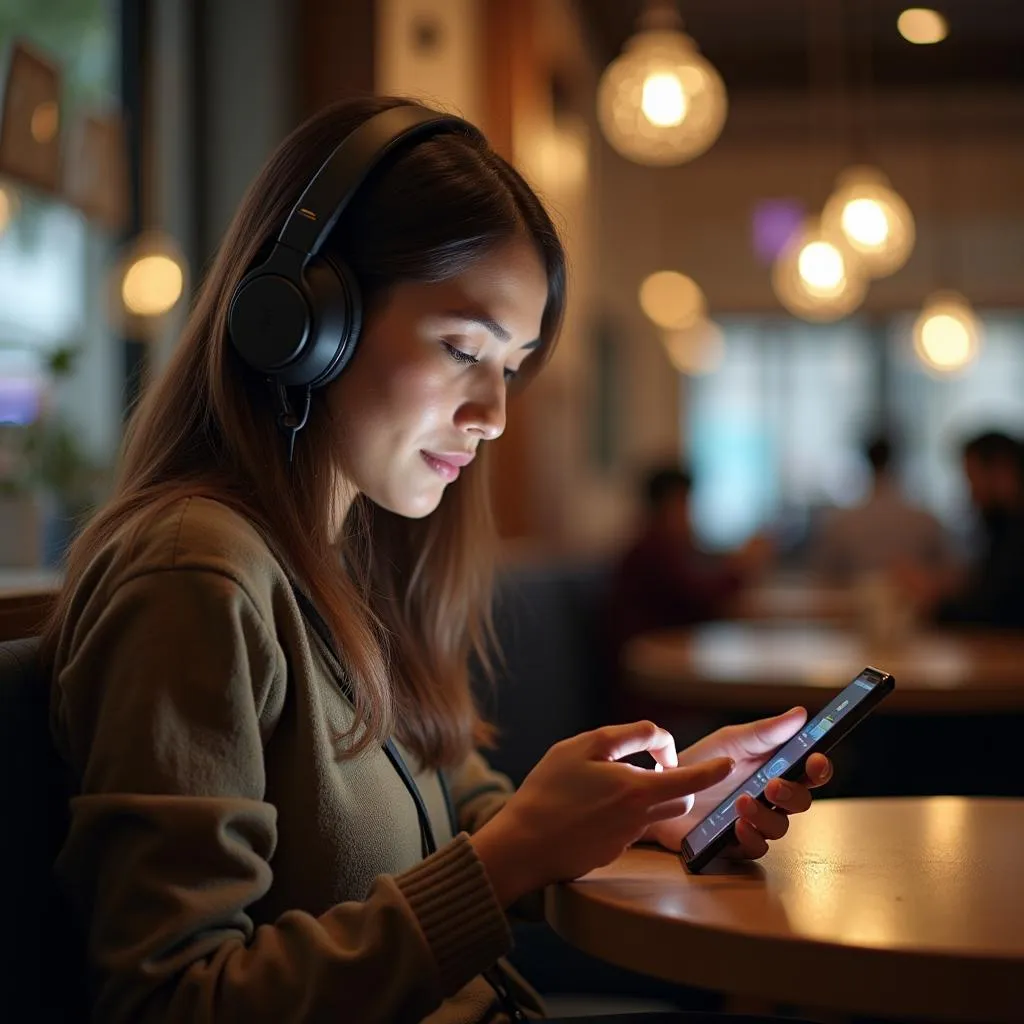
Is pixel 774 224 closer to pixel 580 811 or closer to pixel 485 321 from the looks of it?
pixel 485 321

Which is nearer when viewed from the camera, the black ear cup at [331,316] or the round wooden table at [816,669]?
the black ear cup at [331,316]

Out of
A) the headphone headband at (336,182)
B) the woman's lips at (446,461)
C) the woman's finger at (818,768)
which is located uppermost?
the headphone headband at (336,182)

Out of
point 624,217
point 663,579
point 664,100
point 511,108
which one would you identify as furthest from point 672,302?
point 664,100

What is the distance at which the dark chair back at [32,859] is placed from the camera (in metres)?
0.96

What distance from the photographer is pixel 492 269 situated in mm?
1224

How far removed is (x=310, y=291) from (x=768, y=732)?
1.80 feet

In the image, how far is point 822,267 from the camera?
402 centimetres

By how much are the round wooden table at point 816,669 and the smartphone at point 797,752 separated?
4.83 ft

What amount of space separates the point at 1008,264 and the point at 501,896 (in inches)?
336

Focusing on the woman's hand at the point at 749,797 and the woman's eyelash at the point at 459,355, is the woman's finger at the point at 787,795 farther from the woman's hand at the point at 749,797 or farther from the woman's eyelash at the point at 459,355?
the woman's eyelash at the point at 459,355

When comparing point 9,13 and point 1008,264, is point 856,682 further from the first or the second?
point 1008,264

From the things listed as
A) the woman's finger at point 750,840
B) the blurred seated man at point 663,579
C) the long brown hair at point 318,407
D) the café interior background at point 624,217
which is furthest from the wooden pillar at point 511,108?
the woman's finger at point 750,840

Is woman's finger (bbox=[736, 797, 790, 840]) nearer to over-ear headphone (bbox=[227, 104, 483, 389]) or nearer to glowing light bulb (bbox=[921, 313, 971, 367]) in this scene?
over-ear headphone (bbox=[227, 104, 483, 389])

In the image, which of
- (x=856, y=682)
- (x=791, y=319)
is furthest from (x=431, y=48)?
(x=791, y=319)
